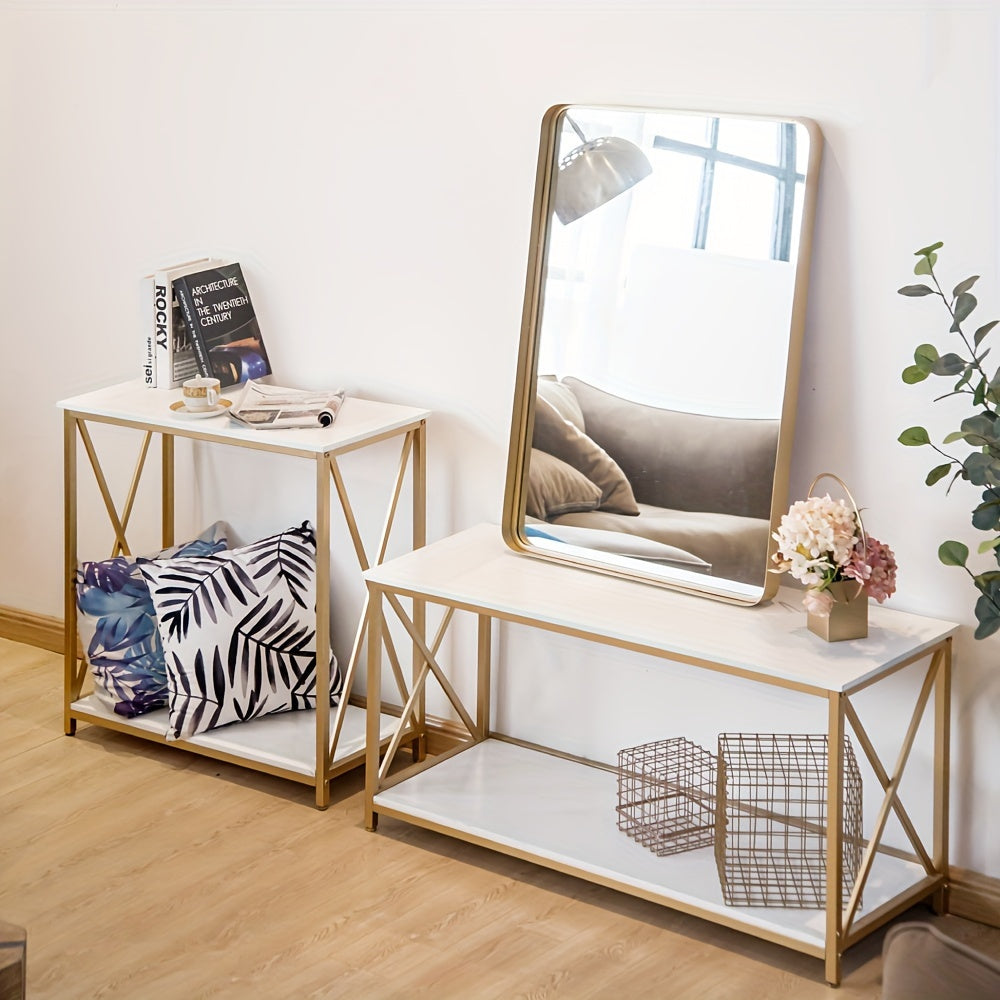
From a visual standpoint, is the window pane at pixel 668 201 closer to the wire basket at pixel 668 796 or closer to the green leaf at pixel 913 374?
the green leaf at pixel 913 374

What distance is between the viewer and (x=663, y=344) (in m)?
2.58

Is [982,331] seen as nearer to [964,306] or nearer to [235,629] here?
[964,306]

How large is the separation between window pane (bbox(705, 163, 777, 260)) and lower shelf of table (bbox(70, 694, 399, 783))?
128 centimetres

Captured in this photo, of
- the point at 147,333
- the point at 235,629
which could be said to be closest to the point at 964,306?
the point at 235,629

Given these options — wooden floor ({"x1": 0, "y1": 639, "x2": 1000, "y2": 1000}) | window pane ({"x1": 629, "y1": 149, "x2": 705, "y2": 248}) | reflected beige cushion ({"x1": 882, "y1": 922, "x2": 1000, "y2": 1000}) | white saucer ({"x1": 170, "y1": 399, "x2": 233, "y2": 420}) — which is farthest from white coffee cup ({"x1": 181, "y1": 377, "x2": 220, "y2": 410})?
reflected beige cushion ({"x1": 882, "y1": 922, "x2": 1000, "y2": 1000})

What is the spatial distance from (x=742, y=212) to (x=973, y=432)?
605 millimetres

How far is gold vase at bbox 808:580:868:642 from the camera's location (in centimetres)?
231

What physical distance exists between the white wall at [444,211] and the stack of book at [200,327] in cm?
6

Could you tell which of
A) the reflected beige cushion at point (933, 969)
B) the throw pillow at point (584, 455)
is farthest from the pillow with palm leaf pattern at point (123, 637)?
the reflected beige cushion at point (933, 969)

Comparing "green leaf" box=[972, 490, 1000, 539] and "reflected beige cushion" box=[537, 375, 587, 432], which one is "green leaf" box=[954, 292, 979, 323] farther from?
"reflected beige cushion" box=[537, 375, 587, 432]

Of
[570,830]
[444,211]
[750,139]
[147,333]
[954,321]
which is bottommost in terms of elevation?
[570,830]

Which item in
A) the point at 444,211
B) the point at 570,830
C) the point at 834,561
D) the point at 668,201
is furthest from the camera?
the point at 444,211

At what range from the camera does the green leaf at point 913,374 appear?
7.09 feet

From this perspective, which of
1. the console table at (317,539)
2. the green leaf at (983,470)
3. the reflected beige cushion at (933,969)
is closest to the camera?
the reflected beige cushion at (933,969)
